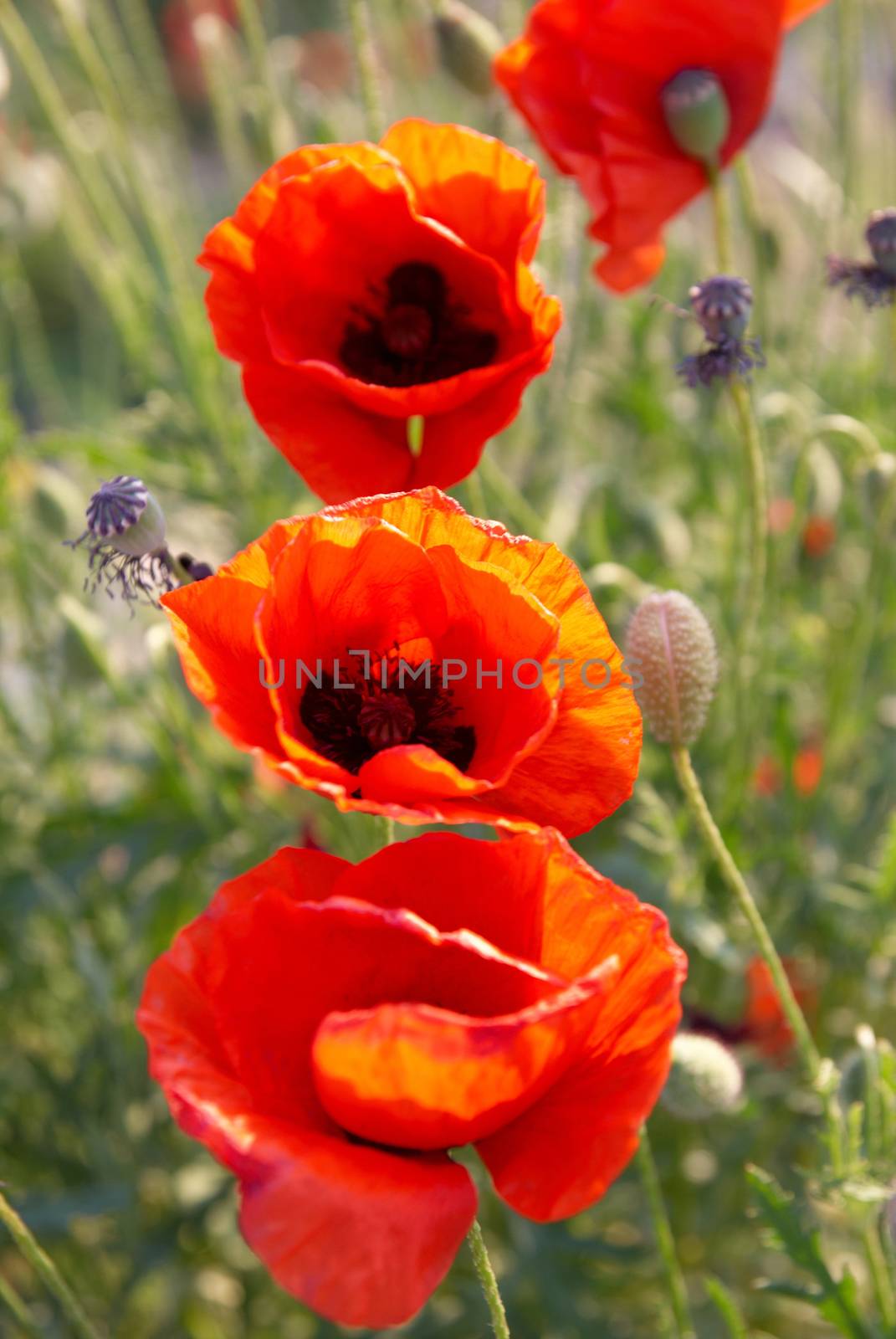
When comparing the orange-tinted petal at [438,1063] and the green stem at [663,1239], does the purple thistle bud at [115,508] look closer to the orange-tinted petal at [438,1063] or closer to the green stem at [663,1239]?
the orange-tinted petal at [438,1063]

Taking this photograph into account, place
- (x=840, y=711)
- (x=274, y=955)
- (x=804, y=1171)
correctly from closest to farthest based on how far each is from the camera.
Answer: (x=274, y=955) < (x=804, y=1171) < (x=840, y=711)

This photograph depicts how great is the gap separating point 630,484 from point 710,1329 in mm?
818

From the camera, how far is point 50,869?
4.26 ft

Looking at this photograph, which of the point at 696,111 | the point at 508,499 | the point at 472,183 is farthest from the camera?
the point at 508,499

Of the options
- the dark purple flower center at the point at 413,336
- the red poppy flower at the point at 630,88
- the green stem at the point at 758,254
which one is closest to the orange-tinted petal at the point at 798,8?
the red poppy flower at the point at 630,88

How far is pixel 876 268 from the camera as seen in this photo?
94 cm

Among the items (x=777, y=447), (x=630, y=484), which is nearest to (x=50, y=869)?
(x=630, y=484)

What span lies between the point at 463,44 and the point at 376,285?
47 centimetres

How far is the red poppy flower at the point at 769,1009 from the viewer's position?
4.55ft

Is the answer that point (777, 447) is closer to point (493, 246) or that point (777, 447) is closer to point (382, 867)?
point (493, 246)

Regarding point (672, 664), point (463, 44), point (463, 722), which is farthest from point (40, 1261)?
point (463, 44)

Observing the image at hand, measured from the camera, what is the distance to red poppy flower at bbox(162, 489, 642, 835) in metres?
0.59

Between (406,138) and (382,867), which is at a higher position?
(406,138)

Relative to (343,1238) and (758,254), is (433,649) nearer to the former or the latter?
(343,1238)
